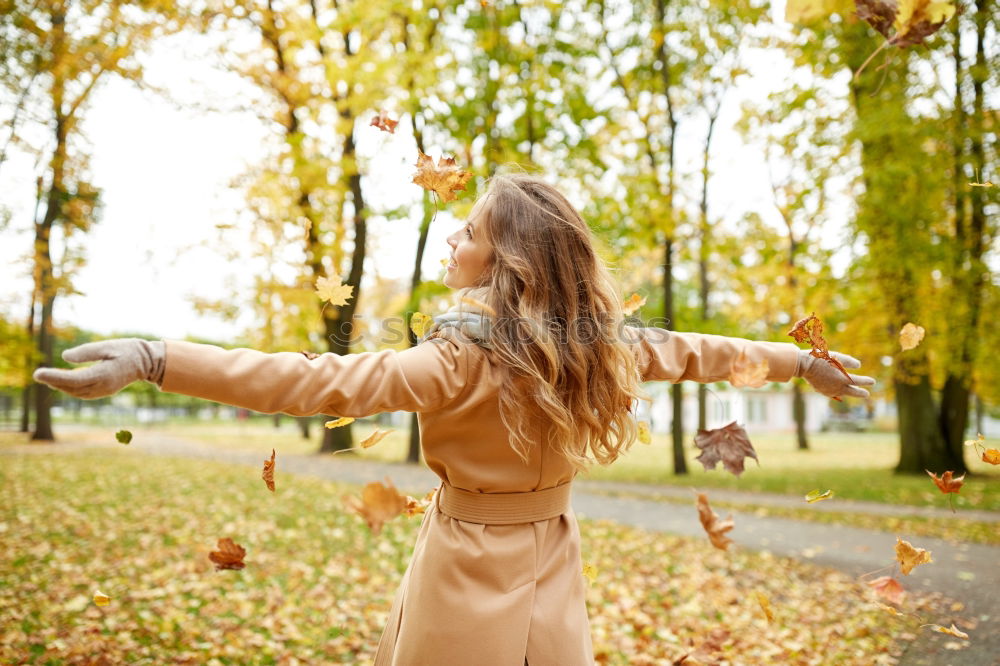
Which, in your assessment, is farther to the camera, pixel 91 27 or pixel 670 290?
pixel 670 290

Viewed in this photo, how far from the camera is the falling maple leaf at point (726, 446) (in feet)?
7.84

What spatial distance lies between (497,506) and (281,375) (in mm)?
746

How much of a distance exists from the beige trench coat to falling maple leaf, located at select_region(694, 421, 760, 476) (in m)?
0.52

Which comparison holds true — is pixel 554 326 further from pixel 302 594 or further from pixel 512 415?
pixel 302 594

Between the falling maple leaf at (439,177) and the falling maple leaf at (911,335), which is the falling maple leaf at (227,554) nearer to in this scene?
the falling maple leaf at (439,177)

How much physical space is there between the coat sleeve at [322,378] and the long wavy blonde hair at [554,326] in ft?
0.58

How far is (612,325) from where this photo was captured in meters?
1.94

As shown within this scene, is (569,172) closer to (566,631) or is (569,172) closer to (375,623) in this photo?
(375,623)

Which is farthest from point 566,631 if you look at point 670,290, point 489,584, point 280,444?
point 280,444

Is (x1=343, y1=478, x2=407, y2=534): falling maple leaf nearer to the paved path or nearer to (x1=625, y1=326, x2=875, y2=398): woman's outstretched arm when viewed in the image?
(x1=625, y1=326, x2=875, y2=398): woman's outstretched arm

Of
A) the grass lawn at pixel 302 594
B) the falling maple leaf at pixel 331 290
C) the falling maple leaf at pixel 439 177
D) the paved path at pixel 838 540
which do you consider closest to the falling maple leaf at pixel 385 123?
the falling maple leaf at pixel 439 177

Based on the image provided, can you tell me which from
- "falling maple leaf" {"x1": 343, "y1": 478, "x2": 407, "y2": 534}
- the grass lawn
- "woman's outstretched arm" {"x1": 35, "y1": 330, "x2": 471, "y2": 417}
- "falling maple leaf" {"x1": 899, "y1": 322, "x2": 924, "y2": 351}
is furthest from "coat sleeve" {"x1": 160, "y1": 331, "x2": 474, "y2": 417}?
the grass lawn

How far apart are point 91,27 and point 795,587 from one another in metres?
11.5

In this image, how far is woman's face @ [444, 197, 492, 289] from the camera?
6.61 feet
